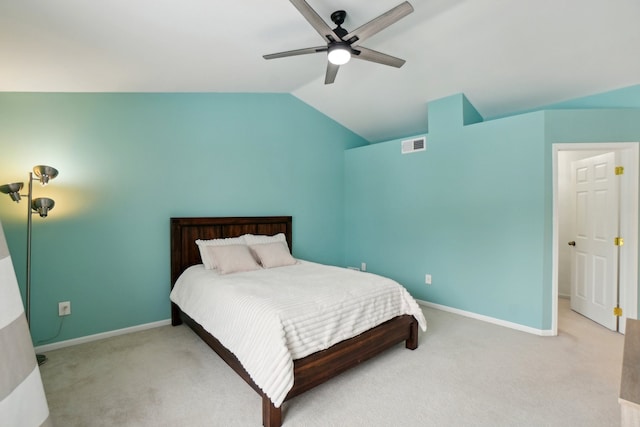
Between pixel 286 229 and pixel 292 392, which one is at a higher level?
pixel 286 229

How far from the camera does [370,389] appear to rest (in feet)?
7.20

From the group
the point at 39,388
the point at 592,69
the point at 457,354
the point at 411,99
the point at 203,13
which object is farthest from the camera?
the point at 411,99

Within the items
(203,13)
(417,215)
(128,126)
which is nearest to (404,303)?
(417,215)

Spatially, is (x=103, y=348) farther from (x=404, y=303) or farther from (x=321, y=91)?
(x=321, y=91)

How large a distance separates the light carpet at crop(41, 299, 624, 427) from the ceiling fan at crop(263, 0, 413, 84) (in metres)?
2.38

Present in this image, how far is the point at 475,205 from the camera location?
3545mm

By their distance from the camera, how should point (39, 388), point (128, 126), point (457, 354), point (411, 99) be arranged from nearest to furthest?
1. point (39, 388)
2. point (457, 354)
3. point (128, 126)
4. point (411, 99)

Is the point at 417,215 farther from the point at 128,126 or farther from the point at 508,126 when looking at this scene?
the point at 128,126

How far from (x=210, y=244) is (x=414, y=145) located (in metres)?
2.82

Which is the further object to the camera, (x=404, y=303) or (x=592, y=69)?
(x=592, y=69)

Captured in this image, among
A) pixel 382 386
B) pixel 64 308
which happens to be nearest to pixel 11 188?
pixel 64 308

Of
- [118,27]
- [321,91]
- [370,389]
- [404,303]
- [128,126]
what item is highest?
[321,91]

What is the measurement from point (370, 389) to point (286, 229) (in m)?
2.45

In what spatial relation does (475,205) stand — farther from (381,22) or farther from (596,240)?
(381,22)
